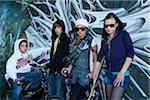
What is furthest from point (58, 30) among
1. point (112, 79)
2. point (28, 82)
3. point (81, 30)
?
point (112, 79)

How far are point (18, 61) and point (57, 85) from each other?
55cm

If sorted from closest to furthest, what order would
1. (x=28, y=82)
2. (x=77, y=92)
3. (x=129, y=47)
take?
(x=129, y=47)
(x=77, y=92)
(x=28, y=82)

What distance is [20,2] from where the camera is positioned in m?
4.86

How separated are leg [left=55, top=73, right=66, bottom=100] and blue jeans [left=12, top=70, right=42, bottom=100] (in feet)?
0.71

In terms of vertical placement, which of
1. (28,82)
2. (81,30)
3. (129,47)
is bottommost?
(28,82)

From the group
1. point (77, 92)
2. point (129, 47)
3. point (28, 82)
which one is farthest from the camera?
point (28, 82)

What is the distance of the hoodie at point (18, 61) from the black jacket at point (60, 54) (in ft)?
0.74

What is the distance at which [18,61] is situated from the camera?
491 cm

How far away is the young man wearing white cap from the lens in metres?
4.75

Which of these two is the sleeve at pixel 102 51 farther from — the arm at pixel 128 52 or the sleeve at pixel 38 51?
the sleeve at pixel 38 51

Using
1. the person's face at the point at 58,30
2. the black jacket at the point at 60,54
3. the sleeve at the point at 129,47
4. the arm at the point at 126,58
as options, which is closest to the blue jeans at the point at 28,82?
the black jacket at the point at 60,54

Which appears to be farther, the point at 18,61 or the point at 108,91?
the point at 18,61

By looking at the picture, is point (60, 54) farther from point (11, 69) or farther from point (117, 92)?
Result: point (117, 92)

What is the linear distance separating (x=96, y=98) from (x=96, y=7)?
1.04m
